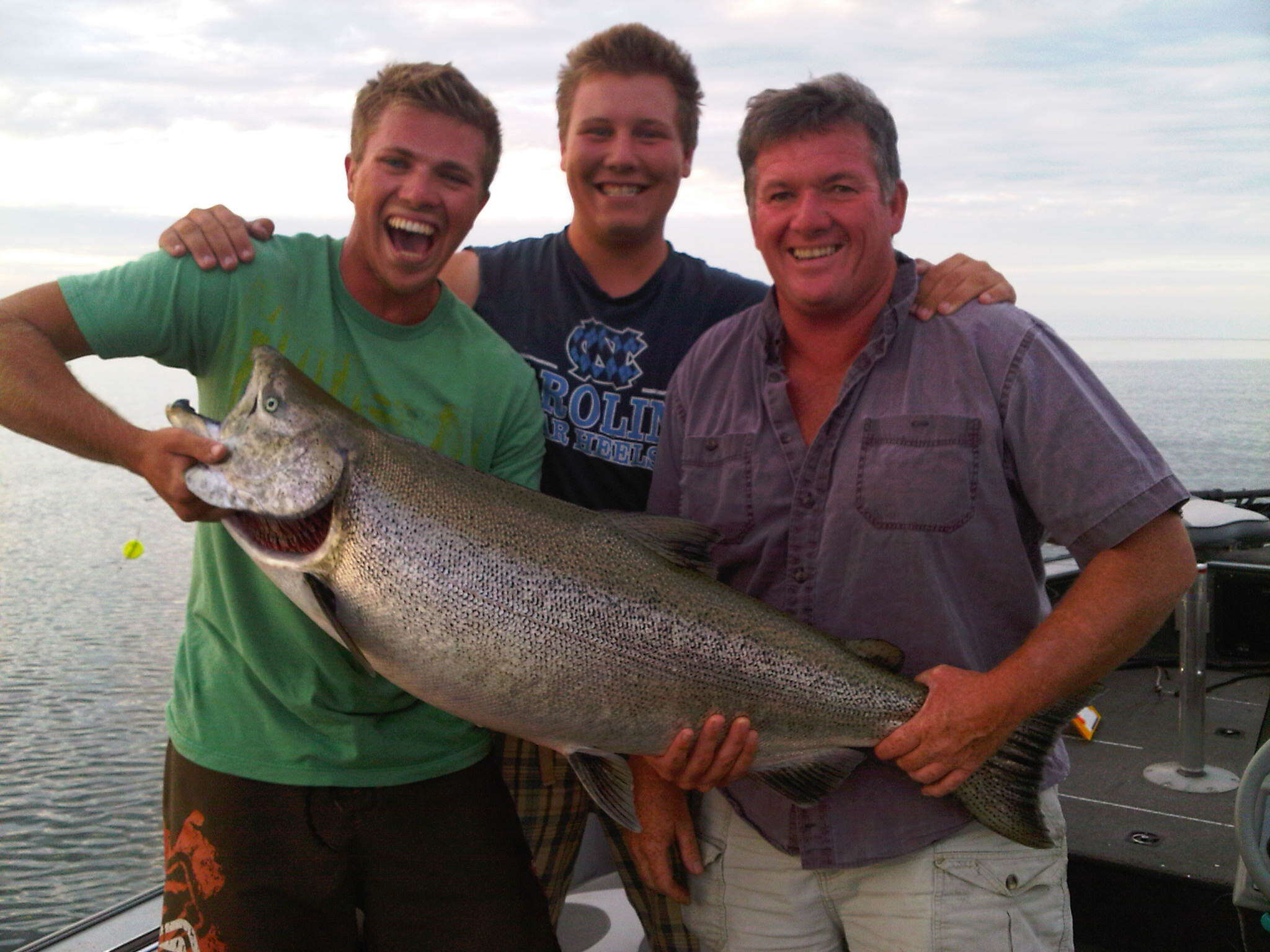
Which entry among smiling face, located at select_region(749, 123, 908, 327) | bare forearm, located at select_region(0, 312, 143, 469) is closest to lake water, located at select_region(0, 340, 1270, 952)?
bare forearm, located at select_region(0, 312, 143, 469)

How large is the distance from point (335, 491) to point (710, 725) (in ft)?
3.68

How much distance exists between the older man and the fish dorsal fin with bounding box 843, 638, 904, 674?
0.06m

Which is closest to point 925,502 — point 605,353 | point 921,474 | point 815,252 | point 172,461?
point 921,474

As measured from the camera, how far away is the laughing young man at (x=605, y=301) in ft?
10.6

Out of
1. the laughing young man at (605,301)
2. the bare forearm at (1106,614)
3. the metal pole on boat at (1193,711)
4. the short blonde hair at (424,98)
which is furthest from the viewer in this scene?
the metal pole on boat at (1193,711)

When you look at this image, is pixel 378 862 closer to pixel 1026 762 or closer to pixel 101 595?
pixel 1026 762

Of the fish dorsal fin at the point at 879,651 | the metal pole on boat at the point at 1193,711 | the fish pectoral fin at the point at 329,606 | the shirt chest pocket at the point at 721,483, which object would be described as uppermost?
the shirt chest pocket at the point at 721,483

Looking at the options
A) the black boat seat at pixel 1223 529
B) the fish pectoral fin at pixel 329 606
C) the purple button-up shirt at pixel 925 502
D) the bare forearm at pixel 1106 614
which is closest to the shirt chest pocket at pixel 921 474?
the purple button-up shirt at pixel 925 502

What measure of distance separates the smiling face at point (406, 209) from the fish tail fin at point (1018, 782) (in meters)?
2.06

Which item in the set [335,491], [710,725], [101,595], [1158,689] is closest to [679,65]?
[335,491]

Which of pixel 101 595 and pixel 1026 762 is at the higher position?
pixel 1026 762

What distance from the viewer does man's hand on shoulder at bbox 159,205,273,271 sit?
9.07 ft

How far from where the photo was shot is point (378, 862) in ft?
9.53

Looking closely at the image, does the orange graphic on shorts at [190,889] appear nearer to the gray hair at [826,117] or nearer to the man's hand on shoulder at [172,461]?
the man's hand on shoulder at [172,461]
